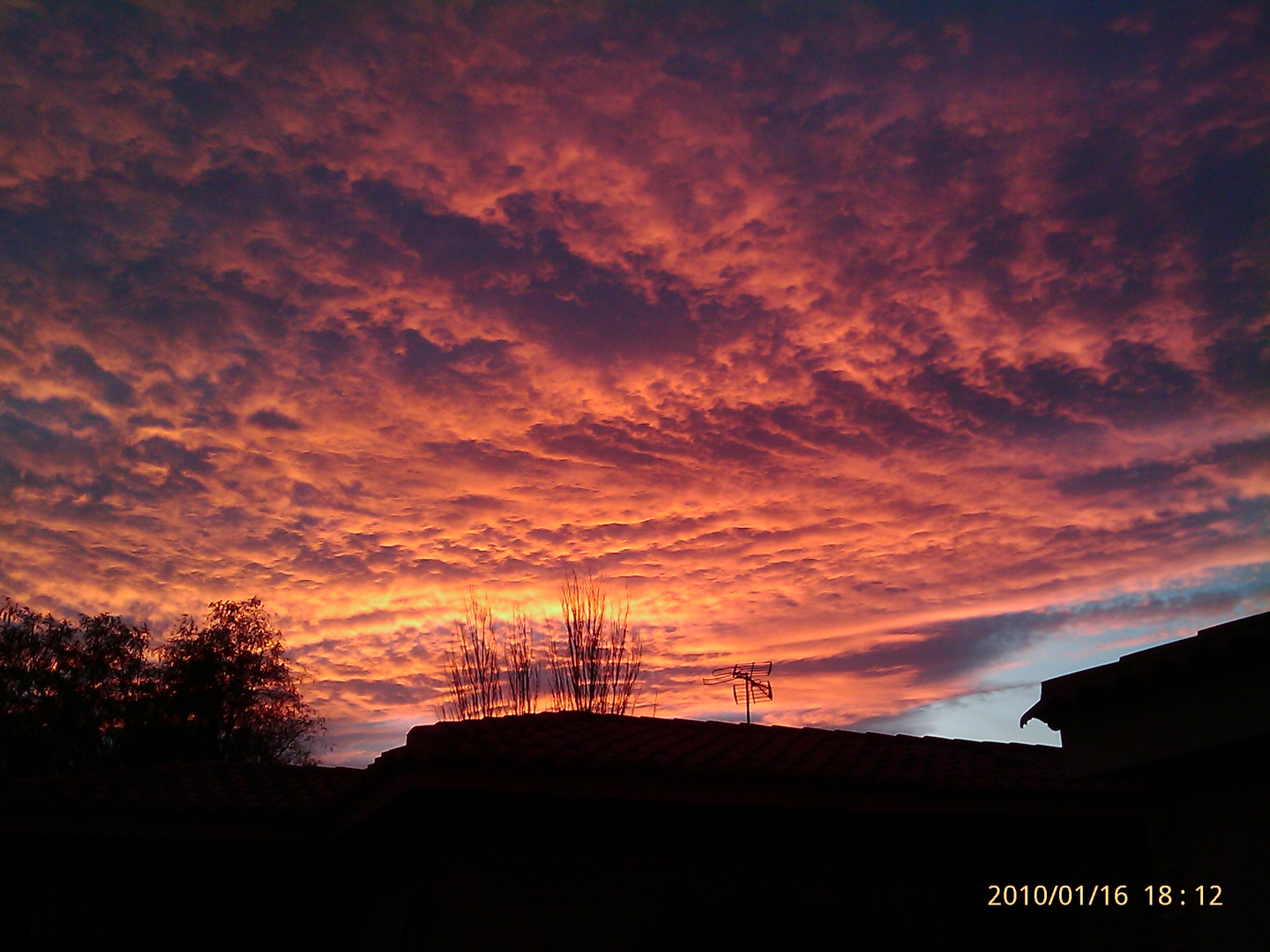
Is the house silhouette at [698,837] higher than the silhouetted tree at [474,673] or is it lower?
lower

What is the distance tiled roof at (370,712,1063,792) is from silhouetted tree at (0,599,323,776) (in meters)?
20.6

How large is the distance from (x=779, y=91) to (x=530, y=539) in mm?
8862

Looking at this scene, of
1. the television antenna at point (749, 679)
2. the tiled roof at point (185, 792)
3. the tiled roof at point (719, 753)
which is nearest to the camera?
the tiled roof at point (719, 753)

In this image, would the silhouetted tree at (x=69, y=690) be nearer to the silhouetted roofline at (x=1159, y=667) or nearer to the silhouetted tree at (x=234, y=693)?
the silhouetted tree at (x=234, y=693)

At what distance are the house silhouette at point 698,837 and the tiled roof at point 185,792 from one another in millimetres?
41

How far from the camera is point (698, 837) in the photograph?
909cm

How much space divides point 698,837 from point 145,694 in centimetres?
2476

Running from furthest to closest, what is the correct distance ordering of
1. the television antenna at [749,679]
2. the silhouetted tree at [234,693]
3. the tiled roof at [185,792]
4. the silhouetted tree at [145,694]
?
the silhouetted tree at [234,693]
the silhouetted tree at [145,694]
the television antenna at [749,679]
the tiled roof at [185,792]

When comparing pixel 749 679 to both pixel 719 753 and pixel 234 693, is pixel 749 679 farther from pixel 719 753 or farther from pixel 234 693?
pixel 234 693

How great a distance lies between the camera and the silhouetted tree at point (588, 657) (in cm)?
2097

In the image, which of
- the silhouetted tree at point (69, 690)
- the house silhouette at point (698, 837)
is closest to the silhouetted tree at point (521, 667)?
the house silhouette at point (698, 837)

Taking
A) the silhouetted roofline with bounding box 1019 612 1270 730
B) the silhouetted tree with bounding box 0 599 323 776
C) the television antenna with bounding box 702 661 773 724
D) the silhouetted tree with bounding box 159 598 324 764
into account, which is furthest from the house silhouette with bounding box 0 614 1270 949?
the silhouetted tree with bounding box 159 598 324 764

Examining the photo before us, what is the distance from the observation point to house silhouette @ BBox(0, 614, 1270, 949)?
21.2 feet

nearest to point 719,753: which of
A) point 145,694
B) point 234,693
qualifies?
point 234,693
